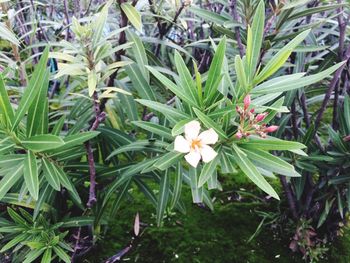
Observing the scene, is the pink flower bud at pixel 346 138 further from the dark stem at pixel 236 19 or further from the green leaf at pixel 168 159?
the green leaf at pixel 168 159

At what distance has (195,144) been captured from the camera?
85 centimetres

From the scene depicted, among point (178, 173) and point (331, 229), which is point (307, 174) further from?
point (178, 173)

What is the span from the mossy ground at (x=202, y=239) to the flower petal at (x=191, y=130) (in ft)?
2.71

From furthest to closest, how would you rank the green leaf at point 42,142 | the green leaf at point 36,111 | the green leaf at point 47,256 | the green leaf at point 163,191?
the green leaf at point 163,191 → the green leaf at point 47,256 → the green leaf at point 36,111 → the green leaf at point 42,142

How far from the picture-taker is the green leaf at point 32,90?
0.94 metres

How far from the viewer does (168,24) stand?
1.48 metres

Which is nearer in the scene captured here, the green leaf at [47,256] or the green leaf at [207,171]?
the green leaf at [207,171]

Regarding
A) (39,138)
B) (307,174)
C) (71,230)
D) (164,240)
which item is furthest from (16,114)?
(307,174)

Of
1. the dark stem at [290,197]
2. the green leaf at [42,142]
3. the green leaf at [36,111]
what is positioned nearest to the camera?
the green leaf at [42,142]

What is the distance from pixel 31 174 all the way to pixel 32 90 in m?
0.20

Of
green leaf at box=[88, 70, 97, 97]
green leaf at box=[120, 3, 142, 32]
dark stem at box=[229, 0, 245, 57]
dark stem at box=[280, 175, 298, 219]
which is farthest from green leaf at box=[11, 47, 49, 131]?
dark stem at box=[280, 175, 298, 219]

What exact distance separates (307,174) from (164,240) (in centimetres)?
62

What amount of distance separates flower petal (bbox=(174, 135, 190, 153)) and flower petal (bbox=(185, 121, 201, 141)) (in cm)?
1

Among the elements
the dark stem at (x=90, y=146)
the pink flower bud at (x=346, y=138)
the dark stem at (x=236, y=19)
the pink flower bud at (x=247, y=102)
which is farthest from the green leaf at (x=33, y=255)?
the pink flower bud at (x=346, y=138)
